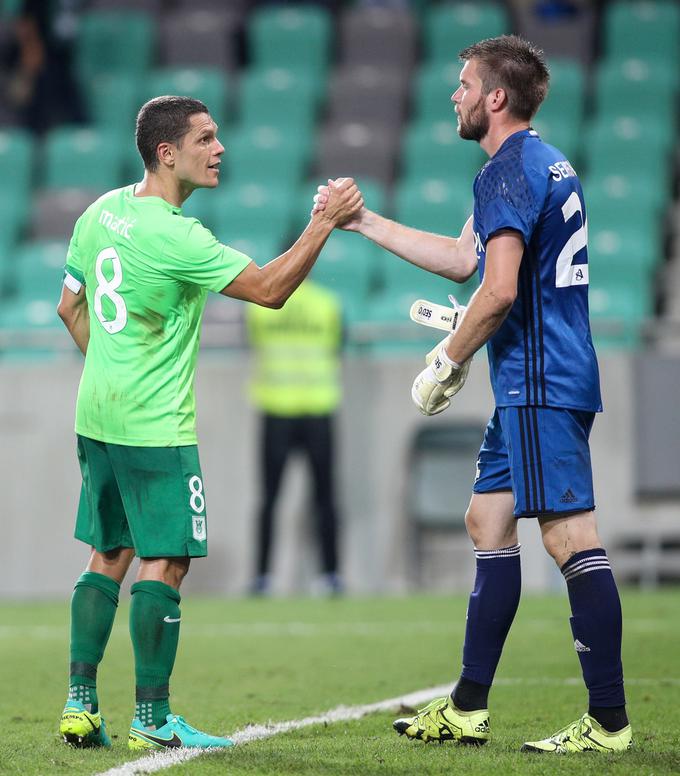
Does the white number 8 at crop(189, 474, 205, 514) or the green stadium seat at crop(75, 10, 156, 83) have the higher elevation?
the green stadium seat at crop(75, 10, 156, 83)

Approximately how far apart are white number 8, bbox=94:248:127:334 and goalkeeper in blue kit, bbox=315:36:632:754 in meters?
0.92

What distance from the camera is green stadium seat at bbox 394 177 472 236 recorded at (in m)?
12.6

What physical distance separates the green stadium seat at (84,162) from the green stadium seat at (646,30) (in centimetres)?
496

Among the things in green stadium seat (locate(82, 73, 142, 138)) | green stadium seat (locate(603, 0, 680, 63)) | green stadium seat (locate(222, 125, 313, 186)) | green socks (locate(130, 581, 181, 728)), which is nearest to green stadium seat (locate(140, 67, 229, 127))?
green stadium seat (locate(82, 73, 142, 138))

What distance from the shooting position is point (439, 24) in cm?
1534

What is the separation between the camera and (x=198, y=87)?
14.9m

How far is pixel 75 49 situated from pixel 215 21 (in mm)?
1461

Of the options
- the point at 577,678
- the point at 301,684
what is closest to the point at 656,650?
the point at 577,678

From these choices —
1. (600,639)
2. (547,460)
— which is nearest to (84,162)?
(547,460)

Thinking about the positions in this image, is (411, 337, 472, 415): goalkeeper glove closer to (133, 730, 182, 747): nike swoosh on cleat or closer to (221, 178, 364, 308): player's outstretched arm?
(221, 178, 364, 308): player's outstretched arm

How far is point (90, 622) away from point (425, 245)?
1636 mm

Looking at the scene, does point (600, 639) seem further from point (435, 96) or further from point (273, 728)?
point (435, 96)

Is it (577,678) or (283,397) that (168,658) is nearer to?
(577,678)

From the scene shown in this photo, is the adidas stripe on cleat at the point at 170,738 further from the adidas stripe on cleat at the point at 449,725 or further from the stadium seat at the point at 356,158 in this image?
the stadium seat at the point at 356,158
